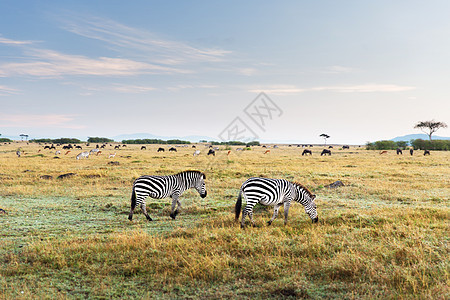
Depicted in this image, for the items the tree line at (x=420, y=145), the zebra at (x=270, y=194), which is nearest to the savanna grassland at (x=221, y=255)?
the zebra at (x=270, y=194)

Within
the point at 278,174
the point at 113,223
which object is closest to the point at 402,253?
the point at 113,223

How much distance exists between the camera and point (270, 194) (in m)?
10.6

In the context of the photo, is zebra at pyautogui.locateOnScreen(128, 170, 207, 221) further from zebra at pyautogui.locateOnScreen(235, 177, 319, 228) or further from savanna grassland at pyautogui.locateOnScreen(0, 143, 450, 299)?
zebra at pyautogui.locateOnScreen(235, 177, 319, 228)

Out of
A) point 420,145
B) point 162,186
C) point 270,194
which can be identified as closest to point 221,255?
point 270,194

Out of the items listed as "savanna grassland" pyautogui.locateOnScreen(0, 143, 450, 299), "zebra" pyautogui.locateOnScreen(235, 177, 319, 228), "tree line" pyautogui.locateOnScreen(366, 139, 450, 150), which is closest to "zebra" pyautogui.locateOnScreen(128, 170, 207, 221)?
"savanna grassland" pyautogui.locateOnScreen(0, 143, 450, 299)

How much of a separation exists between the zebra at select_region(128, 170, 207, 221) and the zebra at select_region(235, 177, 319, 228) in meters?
3.24

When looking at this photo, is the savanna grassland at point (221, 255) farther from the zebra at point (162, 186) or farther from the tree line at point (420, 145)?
the tree line at point (420, 145)

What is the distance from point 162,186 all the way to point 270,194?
4.60m

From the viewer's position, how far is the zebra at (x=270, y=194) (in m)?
10.6

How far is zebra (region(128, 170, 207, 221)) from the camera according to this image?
12383mm

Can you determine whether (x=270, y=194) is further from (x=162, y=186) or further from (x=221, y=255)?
(x=162, y=186)

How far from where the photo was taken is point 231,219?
11.8 meters

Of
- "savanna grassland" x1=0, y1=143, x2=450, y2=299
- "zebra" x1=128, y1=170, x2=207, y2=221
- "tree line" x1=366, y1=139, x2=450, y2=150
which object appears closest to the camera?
"savanna grassland" x1=0, y1=143, x2=450, y2=299

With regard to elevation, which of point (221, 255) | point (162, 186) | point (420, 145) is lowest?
point (221, 255)
